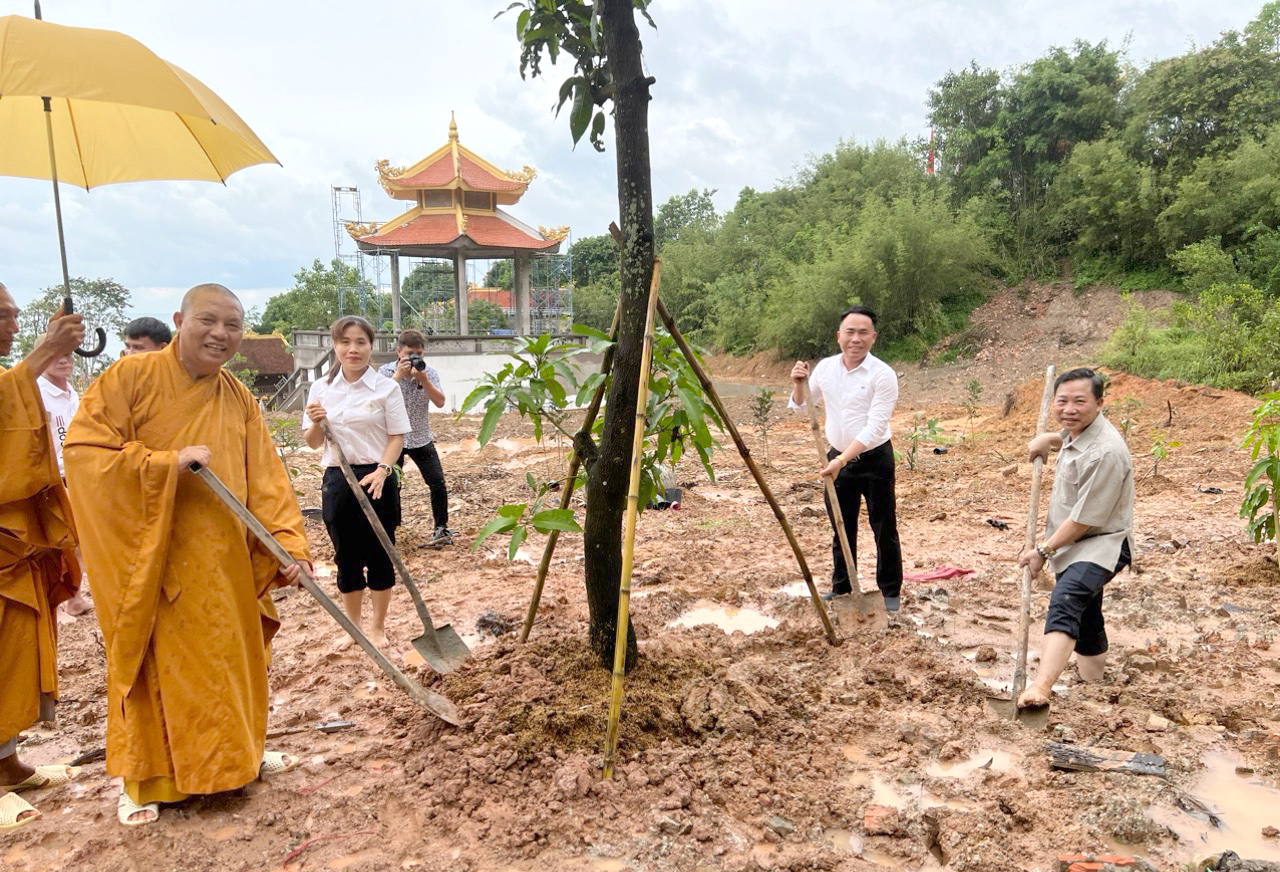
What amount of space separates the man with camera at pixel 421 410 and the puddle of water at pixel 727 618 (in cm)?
220

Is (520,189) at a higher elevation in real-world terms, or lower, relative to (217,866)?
higher

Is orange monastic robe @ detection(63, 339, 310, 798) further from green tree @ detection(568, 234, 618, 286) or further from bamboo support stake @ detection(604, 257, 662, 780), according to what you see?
green tree @ detection(568, 234, 618, 286)

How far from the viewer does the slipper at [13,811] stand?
7.98 feet

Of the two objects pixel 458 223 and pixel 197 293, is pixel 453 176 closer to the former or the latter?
pixel 458 223

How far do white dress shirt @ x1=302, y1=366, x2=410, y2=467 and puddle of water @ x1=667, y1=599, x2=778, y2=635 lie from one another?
1824mm

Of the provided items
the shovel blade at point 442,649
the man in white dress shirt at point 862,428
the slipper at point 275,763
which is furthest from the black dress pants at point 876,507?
the slipper at point 275,763

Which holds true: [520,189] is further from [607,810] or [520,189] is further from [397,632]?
[607,810]

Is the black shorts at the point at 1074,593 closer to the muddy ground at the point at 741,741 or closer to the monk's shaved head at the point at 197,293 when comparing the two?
the muddy ground at the point at 741,741

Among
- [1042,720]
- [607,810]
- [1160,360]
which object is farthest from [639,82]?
[1160,360]

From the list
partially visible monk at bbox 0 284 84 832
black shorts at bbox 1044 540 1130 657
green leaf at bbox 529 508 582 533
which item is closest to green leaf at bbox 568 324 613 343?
green leaf at bbox 529 508 582 533

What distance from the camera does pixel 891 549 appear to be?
13.6ft

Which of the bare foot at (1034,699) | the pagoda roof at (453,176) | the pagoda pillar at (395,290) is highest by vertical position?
the pagoda roof at (453,176)

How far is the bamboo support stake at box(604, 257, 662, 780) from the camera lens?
2502mm

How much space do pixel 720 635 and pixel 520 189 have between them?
18656mm
